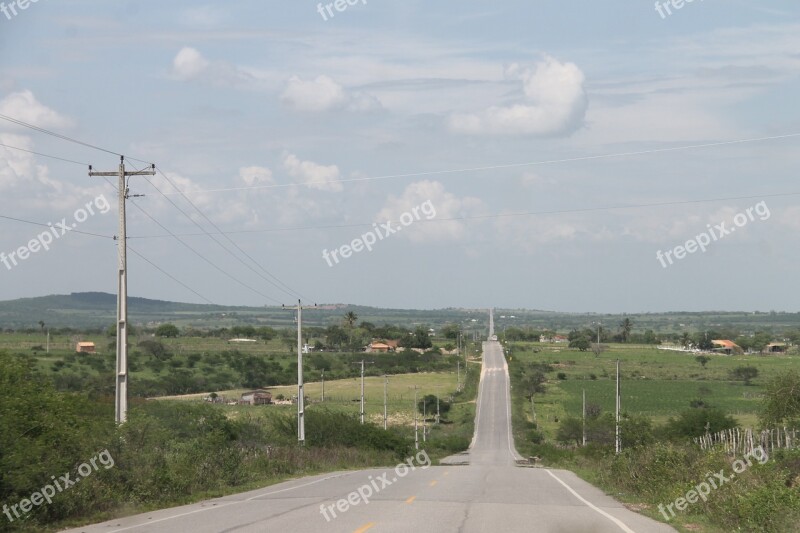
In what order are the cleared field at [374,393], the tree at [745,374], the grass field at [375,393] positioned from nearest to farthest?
the grass field at [375,393] < the cleared field at [374,393] < the tree at [745,374]

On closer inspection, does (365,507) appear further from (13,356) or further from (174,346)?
(174,346)

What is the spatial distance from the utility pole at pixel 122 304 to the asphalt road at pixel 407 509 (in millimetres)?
4550

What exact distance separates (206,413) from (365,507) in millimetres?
15329

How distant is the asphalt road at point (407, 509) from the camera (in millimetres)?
16078

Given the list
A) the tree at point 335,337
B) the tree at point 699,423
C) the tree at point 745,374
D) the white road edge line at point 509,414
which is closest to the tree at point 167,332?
the tree at point 335,337

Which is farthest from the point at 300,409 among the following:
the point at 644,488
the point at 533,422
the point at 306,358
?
the point at 306,358

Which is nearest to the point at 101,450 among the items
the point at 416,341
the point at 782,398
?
the point at 782,398

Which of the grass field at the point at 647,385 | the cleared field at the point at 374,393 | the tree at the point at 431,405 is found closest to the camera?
the cleared field at the point at 374,393

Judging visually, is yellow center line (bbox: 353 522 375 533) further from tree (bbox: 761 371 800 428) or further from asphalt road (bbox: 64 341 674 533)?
tree (bbox: 761 371 800 428)

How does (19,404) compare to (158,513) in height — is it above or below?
above

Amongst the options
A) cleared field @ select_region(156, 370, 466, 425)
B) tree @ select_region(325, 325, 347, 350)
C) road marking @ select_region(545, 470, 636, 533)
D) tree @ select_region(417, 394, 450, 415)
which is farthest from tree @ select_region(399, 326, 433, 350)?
road marking @ select_region(545, 470, 636, 533)

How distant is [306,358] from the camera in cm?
13675

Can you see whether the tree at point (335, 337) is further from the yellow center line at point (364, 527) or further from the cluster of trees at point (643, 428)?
the yellow center line at point (364, 527)

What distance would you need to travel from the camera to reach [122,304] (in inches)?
1048
